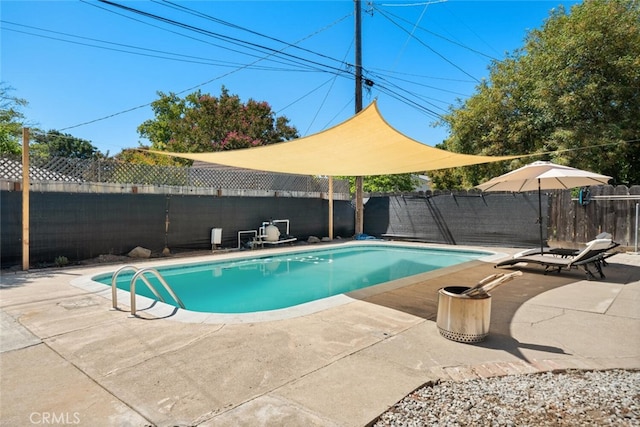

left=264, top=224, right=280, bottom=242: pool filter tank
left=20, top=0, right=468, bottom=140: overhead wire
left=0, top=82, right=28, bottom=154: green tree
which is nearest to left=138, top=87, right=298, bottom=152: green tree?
left=0, top=82, right=28, bottom=154: green tree

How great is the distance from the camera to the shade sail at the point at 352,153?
5234mm

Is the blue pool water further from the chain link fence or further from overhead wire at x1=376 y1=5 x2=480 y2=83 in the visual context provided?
overhead wire at x1=376 y1=5 x2=480 y2=83

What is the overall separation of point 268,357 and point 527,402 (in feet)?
5.55

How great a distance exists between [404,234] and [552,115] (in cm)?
586

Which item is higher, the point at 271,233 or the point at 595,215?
the point at 595,215

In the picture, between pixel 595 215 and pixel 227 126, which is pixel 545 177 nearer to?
pixel 595 215

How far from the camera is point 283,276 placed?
295 inches

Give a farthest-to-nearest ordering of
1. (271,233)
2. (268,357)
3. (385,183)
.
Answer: (385,183)
(271,233)
(268,357)

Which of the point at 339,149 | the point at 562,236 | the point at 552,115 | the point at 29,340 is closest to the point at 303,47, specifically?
the point at 339,149

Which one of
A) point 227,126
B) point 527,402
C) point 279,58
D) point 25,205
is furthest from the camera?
point 227,126

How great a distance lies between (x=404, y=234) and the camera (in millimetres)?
12820

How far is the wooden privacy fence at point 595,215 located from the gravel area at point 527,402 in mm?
8431

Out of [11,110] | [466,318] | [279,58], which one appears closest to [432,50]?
[279,58]

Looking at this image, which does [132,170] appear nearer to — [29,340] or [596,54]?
[29,340]
